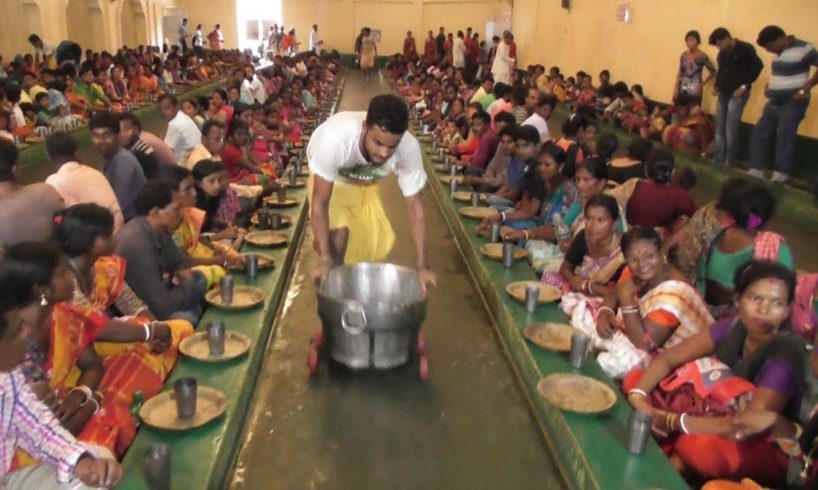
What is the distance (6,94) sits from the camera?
24.6 ft

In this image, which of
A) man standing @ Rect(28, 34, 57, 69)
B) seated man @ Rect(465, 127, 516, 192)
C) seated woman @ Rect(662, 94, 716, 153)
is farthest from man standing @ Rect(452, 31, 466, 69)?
seated man @ Rect(465, 127, 516, 192)

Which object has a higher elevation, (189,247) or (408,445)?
(189,247)

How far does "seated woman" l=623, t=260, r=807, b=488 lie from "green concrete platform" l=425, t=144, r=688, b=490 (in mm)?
152

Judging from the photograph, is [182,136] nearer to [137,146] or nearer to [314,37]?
[137,146]

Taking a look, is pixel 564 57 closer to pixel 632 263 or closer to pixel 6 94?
pixel 6 94

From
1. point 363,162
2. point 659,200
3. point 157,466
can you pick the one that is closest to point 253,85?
point 659,200

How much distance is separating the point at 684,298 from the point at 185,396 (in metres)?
1.86

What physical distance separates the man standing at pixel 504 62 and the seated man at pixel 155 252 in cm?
1210

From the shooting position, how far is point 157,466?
192cm

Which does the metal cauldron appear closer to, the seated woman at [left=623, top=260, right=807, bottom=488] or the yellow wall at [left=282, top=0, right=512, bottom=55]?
the seated woman at [left=623, top=260, right=807, bottom=488]

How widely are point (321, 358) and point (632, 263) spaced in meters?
1.35

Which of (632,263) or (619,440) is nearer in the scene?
(619,440)

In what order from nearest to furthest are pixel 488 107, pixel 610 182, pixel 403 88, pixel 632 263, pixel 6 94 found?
pixel 632 263 → pixel 610 182 → pixel 6 94 → pixel 488 107 → pixel 403 88

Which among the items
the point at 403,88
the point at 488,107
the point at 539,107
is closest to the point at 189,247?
the point at 539,107
